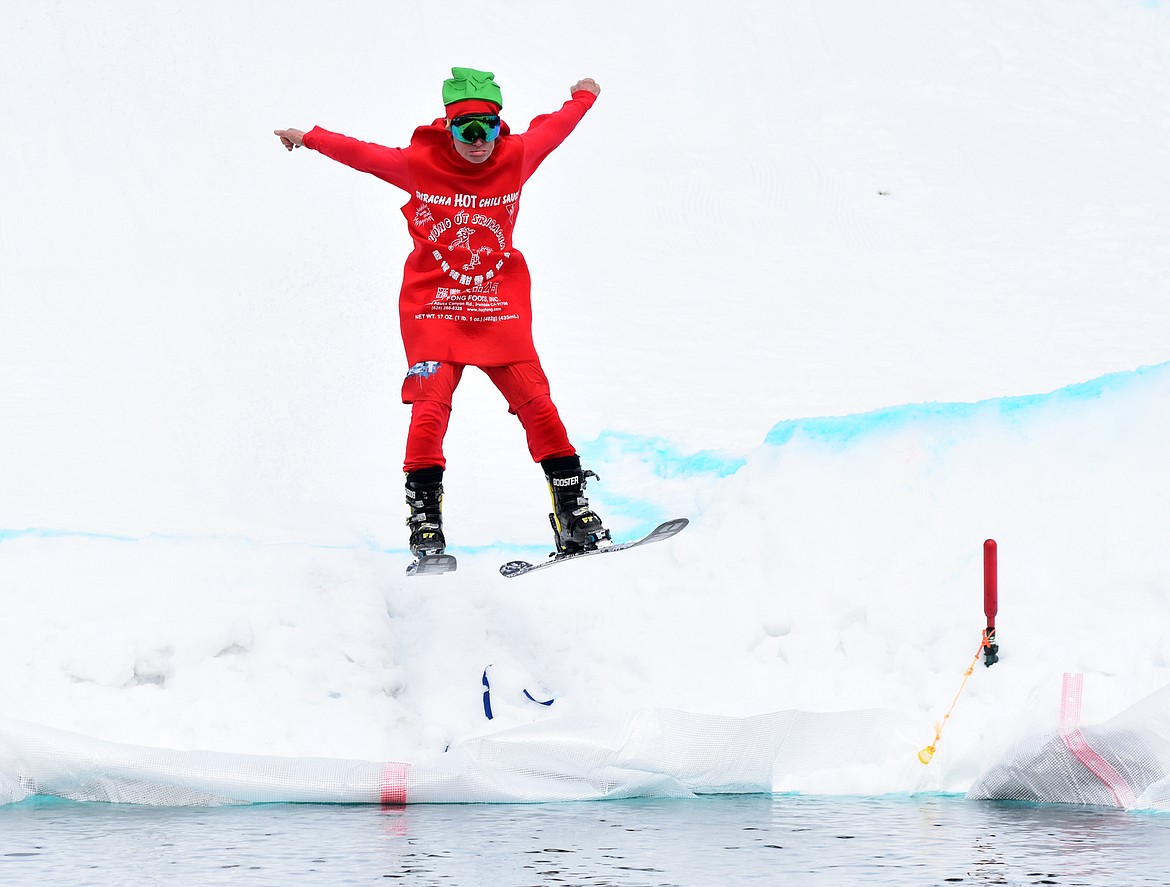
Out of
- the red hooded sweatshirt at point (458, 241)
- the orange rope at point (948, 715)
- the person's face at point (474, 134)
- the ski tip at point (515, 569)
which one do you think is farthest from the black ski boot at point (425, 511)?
the orange rope at point (948, 715)

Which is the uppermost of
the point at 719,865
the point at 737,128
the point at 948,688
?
the point at 737,128

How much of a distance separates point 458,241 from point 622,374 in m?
5.17

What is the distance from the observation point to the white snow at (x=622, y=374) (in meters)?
6.36

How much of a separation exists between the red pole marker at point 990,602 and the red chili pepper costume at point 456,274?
1.75 metres

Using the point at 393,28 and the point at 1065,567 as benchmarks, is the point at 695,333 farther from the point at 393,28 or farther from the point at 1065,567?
the point at 393,28

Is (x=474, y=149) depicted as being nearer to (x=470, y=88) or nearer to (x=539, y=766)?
(x=470, y=88)

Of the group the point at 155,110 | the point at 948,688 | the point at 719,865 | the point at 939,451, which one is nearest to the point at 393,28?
the point at 155,110

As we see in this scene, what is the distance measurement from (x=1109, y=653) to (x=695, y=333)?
7014 millimetres

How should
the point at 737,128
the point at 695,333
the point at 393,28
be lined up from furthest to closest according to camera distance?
the point at 393,28 < the point at 737,128 < the point at 695,333

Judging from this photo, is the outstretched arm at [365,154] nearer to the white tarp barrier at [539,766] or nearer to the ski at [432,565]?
the ski at [432,565]

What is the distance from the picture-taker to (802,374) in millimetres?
11477

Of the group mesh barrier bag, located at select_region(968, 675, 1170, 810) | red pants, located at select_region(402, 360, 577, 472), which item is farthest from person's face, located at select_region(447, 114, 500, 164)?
mesh barrier bag, located at select_region(968, 675, 1170, 810)

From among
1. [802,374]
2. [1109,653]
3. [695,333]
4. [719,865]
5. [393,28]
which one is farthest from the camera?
[393,28]

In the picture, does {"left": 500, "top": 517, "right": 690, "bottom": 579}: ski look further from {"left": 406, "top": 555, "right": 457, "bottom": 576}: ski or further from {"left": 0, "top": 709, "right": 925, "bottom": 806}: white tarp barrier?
{"left": 0, "top": 709, "right": 925, "bottom": 806}: white tarp barrier
